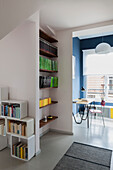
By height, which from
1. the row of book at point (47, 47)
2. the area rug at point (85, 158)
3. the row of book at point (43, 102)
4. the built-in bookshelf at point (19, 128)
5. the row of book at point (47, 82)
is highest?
the row of book at point (47, 47)

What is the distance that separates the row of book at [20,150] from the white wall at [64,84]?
1.39 meters

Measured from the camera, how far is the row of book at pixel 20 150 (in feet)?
7.04

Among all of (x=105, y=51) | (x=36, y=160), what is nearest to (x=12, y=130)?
(x=36, y=160)

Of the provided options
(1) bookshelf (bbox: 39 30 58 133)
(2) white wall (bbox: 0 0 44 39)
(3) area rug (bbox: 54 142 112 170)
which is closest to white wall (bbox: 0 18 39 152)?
(1) bookshelf (bbox: 39 30 58 133)

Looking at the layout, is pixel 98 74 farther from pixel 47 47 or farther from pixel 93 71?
pixel 47 47

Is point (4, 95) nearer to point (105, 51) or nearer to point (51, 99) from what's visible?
point (51, 99)

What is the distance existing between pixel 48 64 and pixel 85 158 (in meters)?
2.17

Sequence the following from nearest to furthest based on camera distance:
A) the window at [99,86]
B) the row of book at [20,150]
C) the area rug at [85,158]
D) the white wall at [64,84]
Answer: the area rug at [85,158] → the row of book at [20,150] → the white wall at [64,84] → the window at [99,86]

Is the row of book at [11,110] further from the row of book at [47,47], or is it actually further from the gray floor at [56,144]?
the row of book at [47,47]

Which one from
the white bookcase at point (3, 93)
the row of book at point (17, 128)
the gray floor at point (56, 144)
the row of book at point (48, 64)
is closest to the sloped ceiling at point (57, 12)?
the row of book at point (48, 64)

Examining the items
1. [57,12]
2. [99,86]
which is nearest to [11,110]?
[57,12]

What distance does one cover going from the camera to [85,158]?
224cm

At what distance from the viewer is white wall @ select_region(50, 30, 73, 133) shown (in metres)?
3.28

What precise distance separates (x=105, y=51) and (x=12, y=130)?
3069 mm
